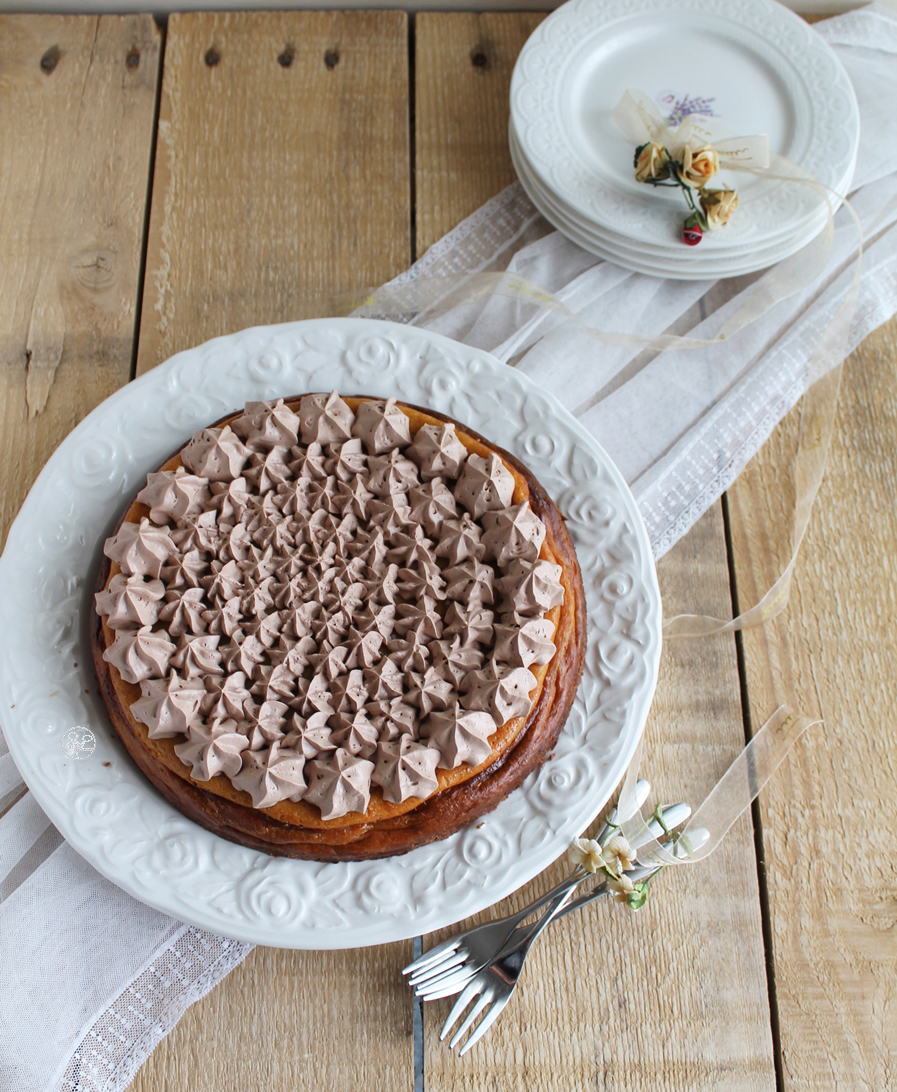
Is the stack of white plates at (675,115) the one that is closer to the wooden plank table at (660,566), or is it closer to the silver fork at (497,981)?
the wooden plank table at (660,566)

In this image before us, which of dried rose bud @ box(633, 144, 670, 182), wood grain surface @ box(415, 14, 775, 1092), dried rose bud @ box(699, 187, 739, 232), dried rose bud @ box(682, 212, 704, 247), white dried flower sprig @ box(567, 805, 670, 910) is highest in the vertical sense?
dried rose bud @ box(633, 144, 670, 182)

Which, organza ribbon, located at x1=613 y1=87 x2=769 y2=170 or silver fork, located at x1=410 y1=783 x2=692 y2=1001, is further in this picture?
organza ribbon, located at x1=613 y1=87 x2=769 y2=170

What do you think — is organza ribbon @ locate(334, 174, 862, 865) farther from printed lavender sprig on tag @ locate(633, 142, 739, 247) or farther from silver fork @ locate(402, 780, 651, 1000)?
silver fork @ locate(402, 780, 651, 1000)

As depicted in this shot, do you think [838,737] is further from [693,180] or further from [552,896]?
[693,180]

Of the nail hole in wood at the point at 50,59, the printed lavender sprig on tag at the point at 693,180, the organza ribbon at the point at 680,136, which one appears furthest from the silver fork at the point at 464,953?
the nail hole in wood at the point at 50,59

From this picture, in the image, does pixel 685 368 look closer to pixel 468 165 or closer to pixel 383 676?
pixel 468 165

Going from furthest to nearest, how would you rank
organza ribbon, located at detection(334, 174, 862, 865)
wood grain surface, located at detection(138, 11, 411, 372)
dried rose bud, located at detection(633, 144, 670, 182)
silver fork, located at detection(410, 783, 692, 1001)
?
wood grain surface, located at detection(138, 11, 411, 372) → dried rose bud, located at detection(633, 144, 670, 182) → organza ribbon, located at detection(334, 174, 862, 865) → silver fork, located at detection(410, 783, 692, 1001)

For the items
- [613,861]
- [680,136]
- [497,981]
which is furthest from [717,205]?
[497,981]

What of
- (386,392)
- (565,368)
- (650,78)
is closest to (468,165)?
(650,78)

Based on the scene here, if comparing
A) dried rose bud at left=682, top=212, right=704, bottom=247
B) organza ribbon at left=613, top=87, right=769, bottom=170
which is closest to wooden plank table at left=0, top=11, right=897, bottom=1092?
organza ribbon at left=613, top=87, right=769, bottom=170
